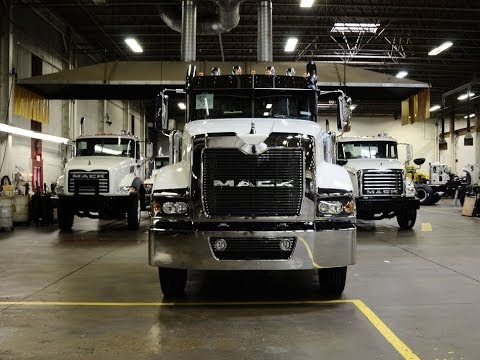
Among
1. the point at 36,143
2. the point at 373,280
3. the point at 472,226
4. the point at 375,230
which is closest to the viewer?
the point at 373,280

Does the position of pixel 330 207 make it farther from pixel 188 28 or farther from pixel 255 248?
pixel 188 28

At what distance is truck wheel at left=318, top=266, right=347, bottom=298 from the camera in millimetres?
5828

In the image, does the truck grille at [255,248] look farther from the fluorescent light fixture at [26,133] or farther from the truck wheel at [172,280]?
the fluorescent light fixture at [26,133]

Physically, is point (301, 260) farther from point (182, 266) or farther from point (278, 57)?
point (278, 57)

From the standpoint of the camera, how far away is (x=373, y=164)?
13367mm

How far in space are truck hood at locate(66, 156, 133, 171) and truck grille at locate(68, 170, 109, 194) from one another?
0.14 m

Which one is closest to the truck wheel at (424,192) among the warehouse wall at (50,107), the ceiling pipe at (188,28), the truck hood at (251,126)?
the ceiling pipe at (188,28)

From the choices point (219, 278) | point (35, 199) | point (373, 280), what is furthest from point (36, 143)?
point (373, 280)

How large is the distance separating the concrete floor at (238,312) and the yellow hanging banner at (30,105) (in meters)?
9.26

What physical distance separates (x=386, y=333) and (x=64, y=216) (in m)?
11.0

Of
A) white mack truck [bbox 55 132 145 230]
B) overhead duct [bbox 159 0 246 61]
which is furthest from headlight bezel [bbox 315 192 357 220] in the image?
overhead duct [bbox 159 0 246 61]

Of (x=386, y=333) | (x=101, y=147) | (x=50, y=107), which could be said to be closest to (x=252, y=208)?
(x=386, y=333)

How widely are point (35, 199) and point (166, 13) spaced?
773 cm

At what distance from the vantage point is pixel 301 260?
205 inches
